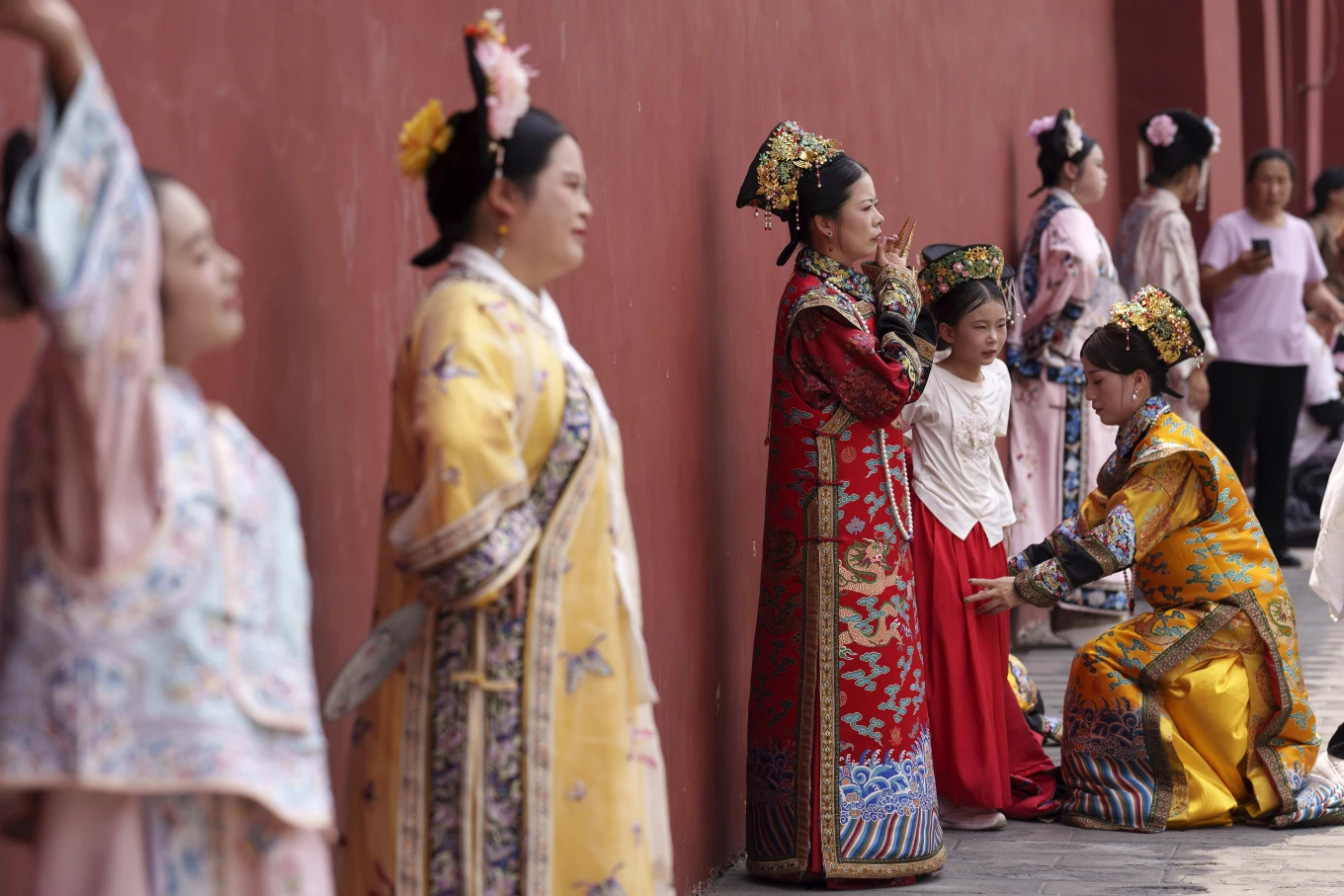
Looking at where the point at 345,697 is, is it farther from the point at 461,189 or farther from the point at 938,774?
the point at 938,774

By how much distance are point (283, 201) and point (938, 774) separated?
2.84m

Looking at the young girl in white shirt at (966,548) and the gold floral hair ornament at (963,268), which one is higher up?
the gold floral hair ornament at (963,268)

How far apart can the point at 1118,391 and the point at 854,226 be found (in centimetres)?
103

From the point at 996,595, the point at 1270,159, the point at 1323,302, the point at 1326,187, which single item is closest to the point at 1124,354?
the point at 996,595

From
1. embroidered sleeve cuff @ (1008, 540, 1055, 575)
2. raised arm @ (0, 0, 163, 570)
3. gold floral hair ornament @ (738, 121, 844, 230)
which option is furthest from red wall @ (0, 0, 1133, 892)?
embroidered sleeve cuff @ (1008, 540, 1055, 575)

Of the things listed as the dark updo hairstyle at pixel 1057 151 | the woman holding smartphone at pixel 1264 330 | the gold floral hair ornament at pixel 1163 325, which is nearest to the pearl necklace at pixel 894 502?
the gold floral hair ornament at pixel 1163 325

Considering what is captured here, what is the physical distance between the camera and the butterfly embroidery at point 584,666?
2.73 meters

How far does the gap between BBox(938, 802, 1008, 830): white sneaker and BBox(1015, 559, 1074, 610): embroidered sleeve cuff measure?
1.92ft

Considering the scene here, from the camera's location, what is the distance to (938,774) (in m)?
5.04

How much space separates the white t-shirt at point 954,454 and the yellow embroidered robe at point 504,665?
2.41m

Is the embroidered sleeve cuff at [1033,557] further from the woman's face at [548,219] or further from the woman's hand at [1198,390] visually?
the woman's hand at [1198,390]

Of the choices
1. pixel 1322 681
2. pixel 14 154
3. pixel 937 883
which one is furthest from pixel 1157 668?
pixel 14 154

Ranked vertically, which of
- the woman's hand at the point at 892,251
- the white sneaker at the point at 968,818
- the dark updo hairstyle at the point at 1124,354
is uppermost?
the woman's hand at the point at 892,251

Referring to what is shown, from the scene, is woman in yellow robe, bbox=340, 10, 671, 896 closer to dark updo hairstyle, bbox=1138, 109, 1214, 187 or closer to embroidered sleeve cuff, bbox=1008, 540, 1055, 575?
embroidered sleeve cuff, bbox=1008, 540, 1055, 575
